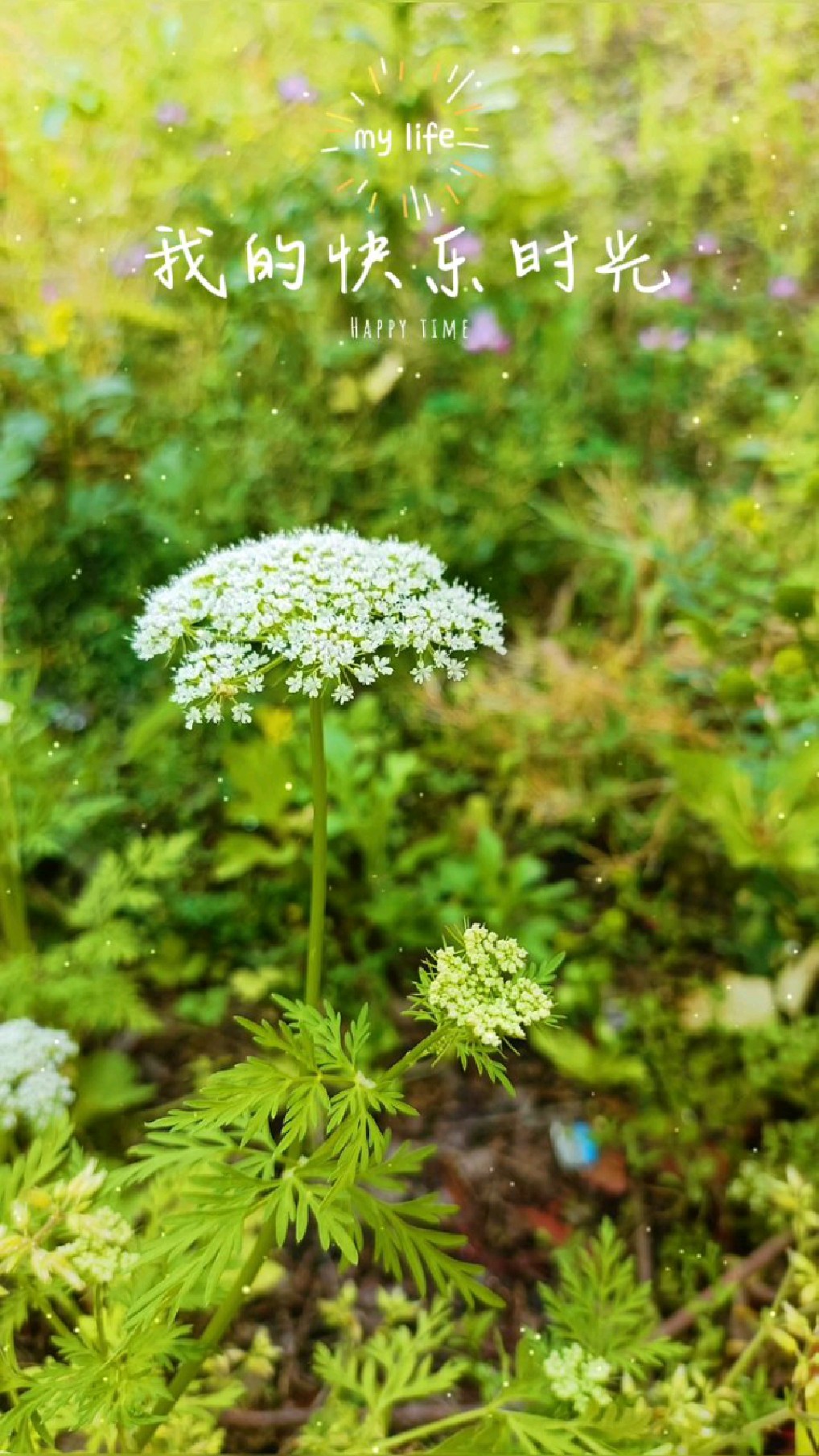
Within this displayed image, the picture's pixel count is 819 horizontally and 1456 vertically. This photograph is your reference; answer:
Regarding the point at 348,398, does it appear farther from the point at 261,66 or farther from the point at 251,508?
the point at 261,66

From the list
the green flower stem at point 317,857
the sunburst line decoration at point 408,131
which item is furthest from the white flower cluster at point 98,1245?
the sunburst line decoration at point 408,131

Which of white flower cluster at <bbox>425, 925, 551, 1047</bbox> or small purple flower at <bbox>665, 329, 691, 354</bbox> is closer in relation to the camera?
white flower cluster at <bbox>425, 925, 551, 1047</bbox>

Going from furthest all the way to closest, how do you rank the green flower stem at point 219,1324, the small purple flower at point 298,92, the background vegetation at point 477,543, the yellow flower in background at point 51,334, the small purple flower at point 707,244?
the small purple flower at point 707,244, the small purple flower at point 298,92, the yellow flower in background at point 51,334, the background vegetation at point 477,543, the green flower stem at point 219,1324

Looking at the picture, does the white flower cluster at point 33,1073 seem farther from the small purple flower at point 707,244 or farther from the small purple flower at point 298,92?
the small purple flower at point 707,244

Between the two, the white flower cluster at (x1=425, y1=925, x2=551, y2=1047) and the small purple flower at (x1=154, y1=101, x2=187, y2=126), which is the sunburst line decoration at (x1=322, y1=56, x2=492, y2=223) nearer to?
the small purple flower at (x1=154, y1=101, x2=187, y2=126)

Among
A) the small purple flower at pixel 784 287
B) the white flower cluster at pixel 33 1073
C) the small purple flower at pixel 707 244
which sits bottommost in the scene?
the white flower cluster at pixel 33 1073

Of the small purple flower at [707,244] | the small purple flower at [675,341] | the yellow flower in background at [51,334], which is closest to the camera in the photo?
the yellow flower in background at [51,334]

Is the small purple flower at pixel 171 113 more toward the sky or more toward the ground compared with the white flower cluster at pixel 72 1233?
more toward the sky

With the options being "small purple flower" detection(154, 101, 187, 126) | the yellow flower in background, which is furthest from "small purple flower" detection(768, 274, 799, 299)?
the yellow flower in background
